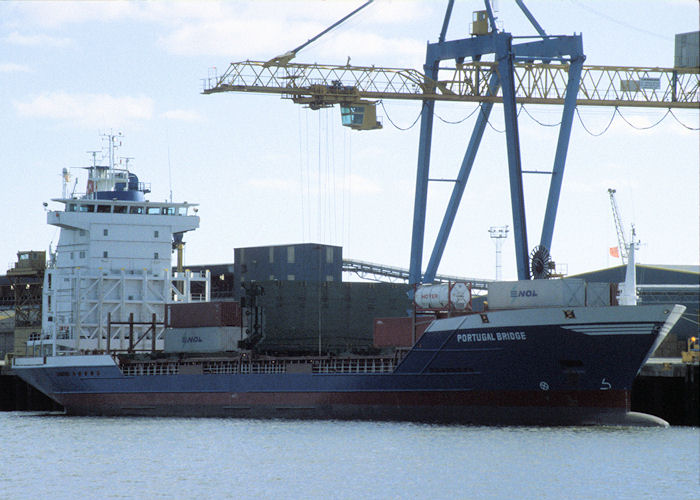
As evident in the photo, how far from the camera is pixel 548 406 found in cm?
3919

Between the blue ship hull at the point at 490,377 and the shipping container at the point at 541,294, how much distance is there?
0.81 meters

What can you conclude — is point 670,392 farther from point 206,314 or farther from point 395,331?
point 206,314

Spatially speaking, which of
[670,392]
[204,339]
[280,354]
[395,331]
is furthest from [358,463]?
[204,339]

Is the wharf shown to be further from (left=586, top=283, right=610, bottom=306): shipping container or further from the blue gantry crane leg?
the blue gantry crane leg

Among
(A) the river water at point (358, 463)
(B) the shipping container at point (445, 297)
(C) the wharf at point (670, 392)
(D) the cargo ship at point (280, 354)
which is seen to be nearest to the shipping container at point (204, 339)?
(D) the cargo ship at point (280, 354)

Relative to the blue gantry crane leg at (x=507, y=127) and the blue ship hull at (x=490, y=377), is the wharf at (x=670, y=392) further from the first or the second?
the blue gantry crane leg at (x=507, y=127)

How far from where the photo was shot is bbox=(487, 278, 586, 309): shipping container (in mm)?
39562

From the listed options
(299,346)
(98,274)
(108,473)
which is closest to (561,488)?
(108,473)

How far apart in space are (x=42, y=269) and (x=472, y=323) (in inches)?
1487

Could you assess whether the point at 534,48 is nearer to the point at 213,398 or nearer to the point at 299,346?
the point at 299,346

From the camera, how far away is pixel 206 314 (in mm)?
48875

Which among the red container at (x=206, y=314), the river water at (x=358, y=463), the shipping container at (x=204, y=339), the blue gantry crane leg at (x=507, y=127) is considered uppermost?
the blue gantry crane leg at (x=507, y=127)

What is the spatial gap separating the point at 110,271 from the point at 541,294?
2544 centimetres

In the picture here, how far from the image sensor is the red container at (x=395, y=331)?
43.2 meters
